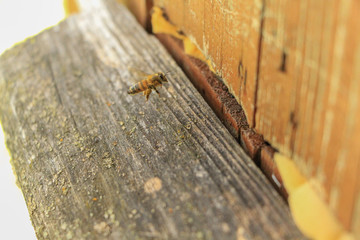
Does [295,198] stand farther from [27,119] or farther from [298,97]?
[27,119]

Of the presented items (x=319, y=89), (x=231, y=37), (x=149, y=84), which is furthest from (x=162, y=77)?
(x=319, y=89)

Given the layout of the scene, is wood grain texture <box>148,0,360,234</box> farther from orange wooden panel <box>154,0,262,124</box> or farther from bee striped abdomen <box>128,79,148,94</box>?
bee striped abdomen <box>128,79,148,94</box>

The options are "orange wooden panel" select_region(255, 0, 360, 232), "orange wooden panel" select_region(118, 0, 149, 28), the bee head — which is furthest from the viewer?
"orange wooden panel" select_region(118, 0, 149, 28)

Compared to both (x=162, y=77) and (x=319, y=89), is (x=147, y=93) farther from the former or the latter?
(x=319, y=89)

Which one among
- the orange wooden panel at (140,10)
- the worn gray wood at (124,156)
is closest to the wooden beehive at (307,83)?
the worn gray wood at (124,156)

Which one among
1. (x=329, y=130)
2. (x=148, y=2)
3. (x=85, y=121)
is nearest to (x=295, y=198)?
(x=329, y=130)

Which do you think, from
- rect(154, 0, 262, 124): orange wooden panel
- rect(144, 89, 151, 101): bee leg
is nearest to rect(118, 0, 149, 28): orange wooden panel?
rect(154, 0, 262, 124): orange wooden panel
